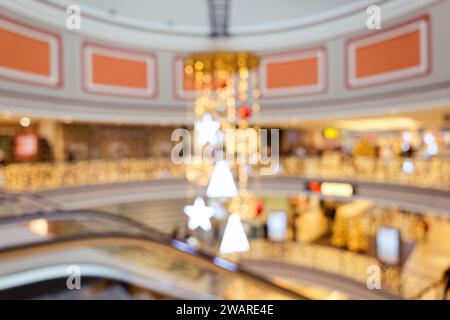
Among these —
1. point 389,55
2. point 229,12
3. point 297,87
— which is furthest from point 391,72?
point 229,12

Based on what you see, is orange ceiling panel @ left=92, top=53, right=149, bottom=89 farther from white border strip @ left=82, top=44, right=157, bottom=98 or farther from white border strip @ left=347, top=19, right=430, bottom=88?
white border strip @ left=347, top=19, right=430, bottom=88

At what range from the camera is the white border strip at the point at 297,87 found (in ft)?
31.1

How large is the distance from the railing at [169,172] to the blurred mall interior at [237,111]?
32 mm

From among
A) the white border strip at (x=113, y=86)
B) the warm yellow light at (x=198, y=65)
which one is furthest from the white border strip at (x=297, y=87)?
the warm yellow light at (x=198, y=65)

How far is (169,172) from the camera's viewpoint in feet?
34.4

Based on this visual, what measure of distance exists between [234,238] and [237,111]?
4.13m

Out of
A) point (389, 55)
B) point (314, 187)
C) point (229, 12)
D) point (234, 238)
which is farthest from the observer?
point (314, 187)

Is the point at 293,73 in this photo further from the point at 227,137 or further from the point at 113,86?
the point at 113,86

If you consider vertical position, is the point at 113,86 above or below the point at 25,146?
above

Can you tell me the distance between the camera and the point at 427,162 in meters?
7.52

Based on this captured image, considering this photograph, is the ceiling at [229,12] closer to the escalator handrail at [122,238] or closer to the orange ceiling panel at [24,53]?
the orange ceiling panel at [24,53]

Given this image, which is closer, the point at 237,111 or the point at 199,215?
the point at 199,215

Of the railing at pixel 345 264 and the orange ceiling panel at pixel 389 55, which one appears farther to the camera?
the railing at pixel 345 264

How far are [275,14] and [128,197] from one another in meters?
6.36
